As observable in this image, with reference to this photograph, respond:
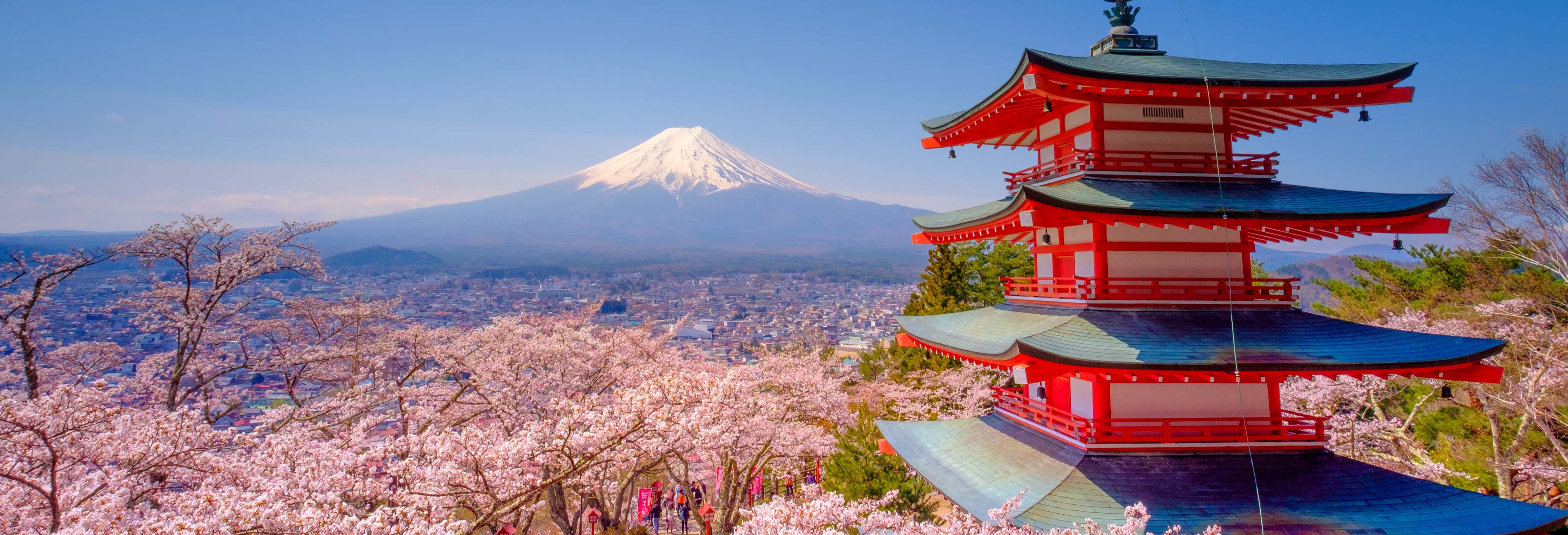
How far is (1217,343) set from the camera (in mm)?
5977

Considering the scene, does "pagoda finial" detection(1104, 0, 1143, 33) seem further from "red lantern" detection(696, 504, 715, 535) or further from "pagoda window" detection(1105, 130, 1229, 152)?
"red lantern" detection(696, 504, 715, 535)

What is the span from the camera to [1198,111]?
7.05 metres

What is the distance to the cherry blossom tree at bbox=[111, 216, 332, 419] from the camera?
1021cm

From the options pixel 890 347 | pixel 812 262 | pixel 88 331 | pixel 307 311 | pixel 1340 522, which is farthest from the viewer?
pixel 812 262

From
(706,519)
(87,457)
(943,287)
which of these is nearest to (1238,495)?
(706,519)

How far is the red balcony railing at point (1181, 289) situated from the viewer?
6.55m

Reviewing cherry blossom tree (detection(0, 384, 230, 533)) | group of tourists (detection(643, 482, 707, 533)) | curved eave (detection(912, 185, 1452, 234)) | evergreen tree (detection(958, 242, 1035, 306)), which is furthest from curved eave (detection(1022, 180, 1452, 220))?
evergreen tree (detection(958, 242, 1035, 306))

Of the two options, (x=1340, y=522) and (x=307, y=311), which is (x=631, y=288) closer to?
(x=307, y=311)

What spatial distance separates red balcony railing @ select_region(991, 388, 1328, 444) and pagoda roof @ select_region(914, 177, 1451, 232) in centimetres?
198

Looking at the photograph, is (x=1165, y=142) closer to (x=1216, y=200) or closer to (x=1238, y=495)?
(x=1216, y=200)

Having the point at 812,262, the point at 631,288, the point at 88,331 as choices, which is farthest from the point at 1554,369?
the point at 812,262

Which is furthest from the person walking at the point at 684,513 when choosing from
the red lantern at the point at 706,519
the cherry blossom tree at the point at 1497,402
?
the cherry blossom tree at the point at 1497,402

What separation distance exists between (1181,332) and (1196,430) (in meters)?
0.97

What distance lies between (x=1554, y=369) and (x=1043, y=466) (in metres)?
12.0
